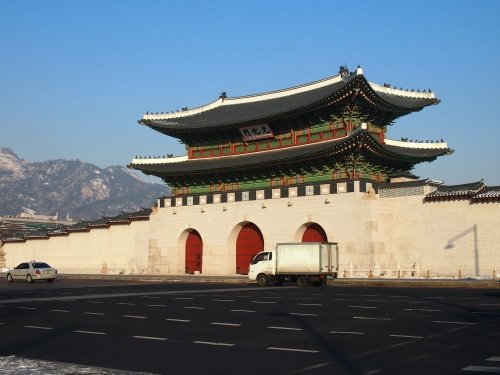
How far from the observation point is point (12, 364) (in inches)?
448

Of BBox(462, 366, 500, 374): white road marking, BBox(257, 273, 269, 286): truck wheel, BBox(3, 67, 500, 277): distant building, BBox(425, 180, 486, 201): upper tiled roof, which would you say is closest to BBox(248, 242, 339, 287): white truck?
BBox(257, 273, 269, 286): truck wheel

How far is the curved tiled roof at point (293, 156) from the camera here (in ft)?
142

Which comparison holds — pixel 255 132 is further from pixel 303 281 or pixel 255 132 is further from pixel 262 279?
pixel 303 281

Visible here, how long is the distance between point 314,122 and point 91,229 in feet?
80.4

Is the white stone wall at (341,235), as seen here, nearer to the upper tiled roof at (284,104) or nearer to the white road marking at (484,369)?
the upper tiled roof at (284,104)

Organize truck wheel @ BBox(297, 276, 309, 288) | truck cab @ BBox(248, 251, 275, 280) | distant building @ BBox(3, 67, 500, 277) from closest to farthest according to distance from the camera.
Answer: truck wheel @ BBox(297, 276, 309, 288), truck cab @ BBox(248, 251, 275, 280), distant building @ BBox(3, 67, 500, 277)

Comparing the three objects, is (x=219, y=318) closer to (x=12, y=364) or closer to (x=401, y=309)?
(x=401, y=309)

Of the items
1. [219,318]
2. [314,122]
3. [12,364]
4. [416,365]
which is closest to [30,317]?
[219,318]

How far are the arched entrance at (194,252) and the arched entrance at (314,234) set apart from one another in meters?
10.5

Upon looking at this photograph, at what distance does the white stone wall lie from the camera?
38938 millimetres

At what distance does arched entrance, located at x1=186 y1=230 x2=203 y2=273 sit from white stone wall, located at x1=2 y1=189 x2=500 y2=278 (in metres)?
0.49

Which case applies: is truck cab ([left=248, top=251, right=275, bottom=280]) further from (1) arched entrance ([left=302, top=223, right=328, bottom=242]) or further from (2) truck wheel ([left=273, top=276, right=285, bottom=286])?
(1) arched entrance ([left=302, top=223, right=328, bottom=242])

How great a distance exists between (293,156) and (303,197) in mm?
3097

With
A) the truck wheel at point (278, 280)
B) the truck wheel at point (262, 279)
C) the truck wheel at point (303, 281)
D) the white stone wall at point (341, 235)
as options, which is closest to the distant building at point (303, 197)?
the white stone wall at point (341, 235)
